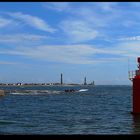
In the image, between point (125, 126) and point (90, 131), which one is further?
point (125, 126)

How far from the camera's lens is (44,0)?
14.8ft

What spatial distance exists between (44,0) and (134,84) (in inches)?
918

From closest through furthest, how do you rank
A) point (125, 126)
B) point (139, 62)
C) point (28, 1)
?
point (28, 1), point (125, 126), point (139, 62)

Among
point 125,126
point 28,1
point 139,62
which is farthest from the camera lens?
point 139,62

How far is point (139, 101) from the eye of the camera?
88.9ft

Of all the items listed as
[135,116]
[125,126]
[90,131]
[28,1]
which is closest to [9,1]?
[28,1]

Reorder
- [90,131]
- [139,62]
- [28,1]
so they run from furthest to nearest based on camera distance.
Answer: [139,62] < [90,131] < [28,1]
